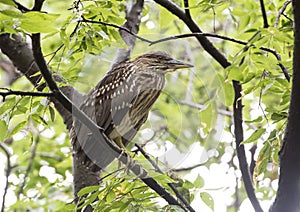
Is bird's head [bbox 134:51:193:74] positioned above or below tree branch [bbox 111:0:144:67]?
below

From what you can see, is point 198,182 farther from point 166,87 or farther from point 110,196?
point 166,87

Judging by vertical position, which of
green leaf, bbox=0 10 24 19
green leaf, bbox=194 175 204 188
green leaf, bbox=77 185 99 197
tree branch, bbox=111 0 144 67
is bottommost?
green leaf, bbox=194 175 204 188

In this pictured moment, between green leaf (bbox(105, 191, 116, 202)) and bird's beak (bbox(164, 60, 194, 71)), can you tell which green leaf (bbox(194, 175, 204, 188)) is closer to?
green leaf (bbox(105, 191, 116, 202))

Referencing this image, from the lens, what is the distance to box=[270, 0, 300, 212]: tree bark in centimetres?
155

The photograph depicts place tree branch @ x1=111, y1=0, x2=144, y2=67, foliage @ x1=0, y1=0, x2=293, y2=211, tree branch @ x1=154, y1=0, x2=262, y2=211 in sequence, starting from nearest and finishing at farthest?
foliage @ x1=0, y1=0, x2=293, y2=211
tree branch @ x1=154, y1=0, x2=262, y2=211
tree branch @ x1=111, y1=0, x2=144, y2=67

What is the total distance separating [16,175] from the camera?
4.34 m

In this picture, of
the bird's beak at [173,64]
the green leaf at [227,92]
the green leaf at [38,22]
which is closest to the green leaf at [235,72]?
the green leaf at [227,92]

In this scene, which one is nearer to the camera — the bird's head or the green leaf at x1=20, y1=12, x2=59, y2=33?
the green leaf at x1=20, y1=12, x2=59, y2=33

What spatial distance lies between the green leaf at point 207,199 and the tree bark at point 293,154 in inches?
35.2

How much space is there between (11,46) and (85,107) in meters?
0.47

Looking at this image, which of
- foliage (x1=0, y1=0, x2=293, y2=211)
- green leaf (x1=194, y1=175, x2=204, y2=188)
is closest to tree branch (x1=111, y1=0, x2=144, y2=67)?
foliage (x1=0, y1=0, x2=293, y2=211)

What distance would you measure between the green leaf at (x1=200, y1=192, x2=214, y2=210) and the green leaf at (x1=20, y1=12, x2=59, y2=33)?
1.05m

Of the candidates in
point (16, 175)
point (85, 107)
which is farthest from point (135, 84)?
point (16, 175)

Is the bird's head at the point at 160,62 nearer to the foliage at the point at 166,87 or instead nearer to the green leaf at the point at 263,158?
the foliage at the point at 166,87
